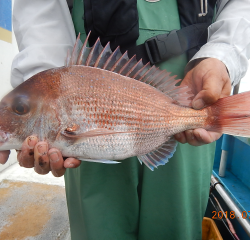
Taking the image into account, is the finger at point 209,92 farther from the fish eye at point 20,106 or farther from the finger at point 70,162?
the fish eye at point 20,106

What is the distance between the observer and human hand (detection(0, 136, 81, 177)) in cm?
86

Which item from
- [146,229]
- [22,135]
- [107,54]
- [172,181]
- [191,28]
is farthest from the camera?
[146,229]

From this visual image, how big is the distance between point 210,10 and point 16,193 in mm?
2814

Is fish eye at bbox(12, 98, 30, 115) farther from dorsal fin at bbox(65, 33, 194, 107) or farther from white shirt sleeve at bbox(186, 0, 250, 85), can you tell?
white shirt sleeve at bbox(186, 0, 250, 85)

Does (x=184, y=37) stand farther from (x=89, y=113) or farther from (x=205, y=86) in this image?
(x=89, y=113)

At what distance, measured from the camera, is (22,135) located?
2.88 ft

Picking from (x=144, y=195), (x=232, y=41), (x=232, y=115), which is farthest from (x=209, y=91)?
(x=144, y=195)

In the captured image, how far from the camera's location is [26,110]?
0.88 metres

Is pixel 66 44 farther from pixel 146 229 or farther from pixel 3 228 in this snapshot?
pixel 3 228

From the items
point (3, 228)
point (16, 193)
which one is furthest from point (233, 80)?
point (16, 193)

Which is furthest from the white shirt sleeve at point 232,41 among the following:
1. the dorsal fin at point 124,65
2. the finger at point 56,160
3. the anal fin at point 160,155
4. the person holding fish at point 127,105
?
the finger at point 56,160

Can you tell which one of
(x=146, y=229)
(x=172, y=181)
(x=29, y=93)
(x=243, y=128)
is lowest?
(x=146, y=229)

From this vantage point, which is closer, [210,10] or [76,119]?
[76,119]

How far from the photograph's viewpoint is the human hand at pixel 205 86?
97 cm
